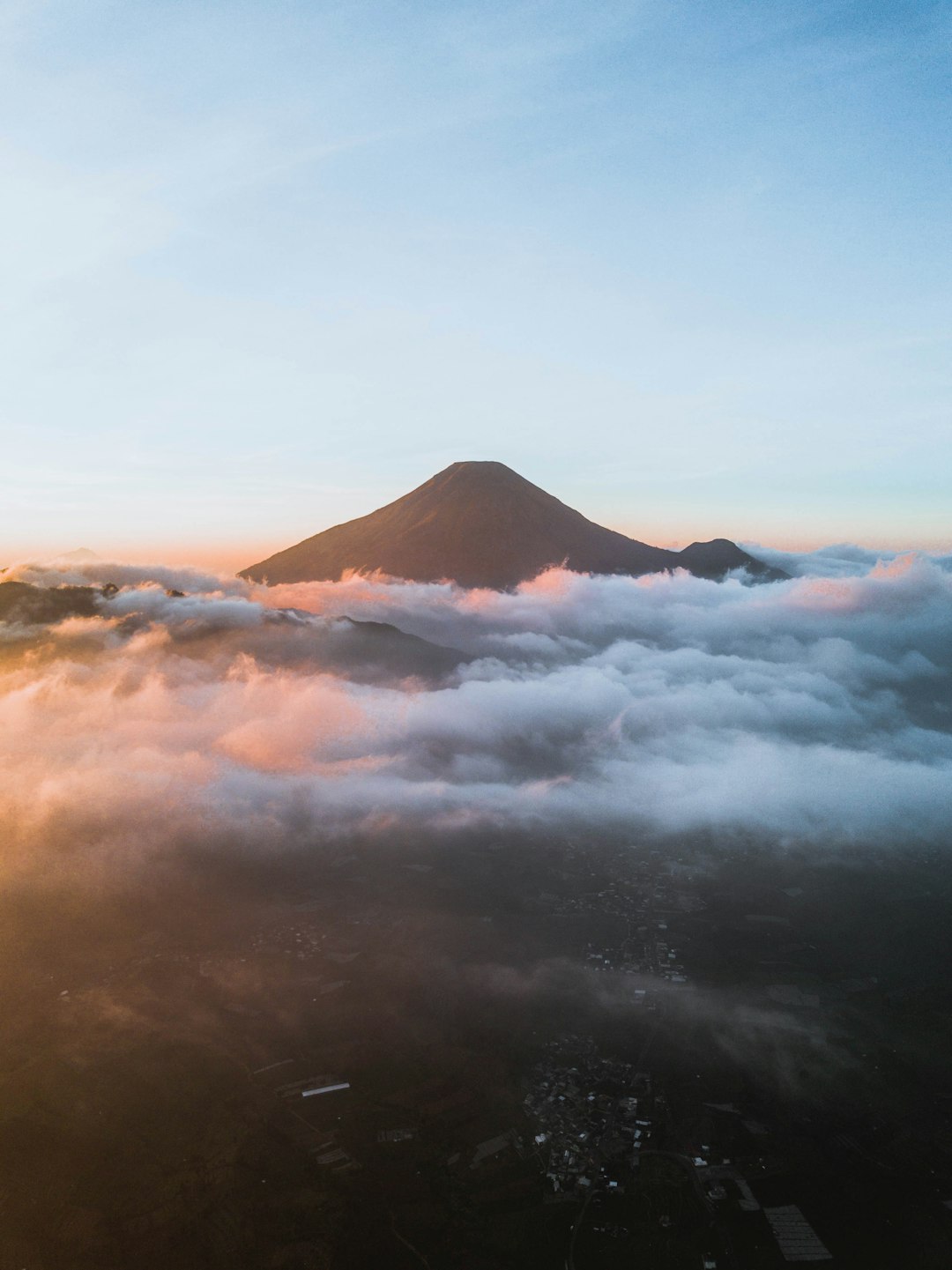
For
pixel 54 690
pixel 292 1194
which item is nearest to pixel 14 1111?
pixel 292 1194

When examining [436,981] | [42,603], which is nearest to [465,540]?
[42,603]

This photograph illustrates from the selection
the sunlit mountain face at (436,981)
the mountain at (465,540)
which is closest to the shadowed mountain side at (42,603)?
the sunlit mountain face at (436,981)

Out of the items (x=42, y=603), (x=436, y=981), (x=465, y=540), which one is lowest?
(x=436, y=981)

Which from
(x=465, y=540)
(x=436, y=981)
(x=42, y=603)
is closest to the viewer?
(x=436, y=981)

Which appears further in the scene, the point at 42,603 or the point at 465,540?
the point at 465,540

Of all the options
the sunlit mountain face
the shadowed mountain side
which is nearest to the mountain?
the sunlit mountain face

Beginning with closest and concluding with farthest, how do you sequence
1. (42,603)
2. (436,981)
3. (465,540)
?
(436,981)
(42,603)
(465,540)

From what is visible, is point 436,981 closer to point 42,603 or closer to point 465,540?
point 42,603

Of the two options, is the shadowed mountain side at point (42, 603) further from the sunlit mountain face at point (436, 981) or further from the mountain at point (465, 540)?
the mountain at point (465, 540)
